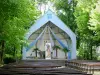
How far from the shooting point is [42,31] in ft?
129

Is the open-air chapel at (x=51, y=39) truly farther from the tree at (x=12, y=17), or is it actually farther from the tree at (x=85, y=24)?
the tree at (x=12, y=17)

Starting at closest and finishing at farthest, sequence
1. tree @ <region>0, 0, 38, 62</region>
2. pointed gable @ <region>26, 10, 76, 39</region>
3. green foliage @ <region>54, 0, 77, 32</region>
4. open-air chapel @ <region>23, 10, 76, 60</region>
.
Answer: tree @ <region>0, 0, 38, 62</region> < pointed gable @ <region>26, 10, 76, 39</region> < open-air chapel @ <region>23, 10, 76, 60</region> < green foliage @ <region>54, 0, 77, 32</region>

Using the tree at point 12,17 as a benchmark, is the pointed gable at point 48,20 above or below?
above

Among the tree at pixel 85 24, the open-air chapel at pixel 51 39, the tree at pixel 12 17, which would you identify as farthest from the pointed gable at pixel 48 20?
the tree at pixel 12 17

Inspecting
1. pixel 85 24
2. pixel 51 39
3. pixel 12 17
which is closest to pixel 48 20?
pixel 51 39

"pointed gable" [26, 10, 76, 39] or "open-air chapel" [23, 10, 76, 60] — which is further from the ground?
"pointed gable" [26, 10, 76, 39]

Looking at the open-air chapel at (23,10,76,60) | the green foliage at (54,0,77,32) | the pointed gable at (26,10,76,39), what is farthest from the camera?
the green foliage at (54,0,77,32)

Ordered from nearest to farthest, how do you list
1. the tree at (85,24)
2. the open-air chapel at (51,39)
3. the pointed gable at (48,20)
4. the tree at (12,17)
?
the tree at (12,17)
the tree at (85,24)
the pointed gable at (48,20)
the open-air chapel at (51,39)

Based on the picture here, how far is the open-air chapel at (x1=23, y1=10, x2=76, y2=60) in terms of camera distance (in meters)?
36.5

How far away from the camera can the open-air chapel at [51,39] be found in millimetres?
36531

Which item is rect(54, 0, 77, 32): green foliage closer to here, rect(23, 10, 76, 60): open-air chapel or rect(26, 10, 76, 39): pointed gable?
rect(23, 10, 76, 60): open-air chapel

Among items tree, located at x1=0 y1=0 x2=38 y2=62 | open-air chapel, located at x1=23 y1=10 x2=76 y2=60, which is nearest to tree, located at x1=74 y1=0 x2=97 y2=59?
open-air chapel, located at x1=23 y1=10 x2=76 y2=60

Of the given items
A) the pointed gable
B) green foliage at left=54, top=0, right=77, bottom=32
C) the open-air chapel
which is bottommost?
the open-air chapel

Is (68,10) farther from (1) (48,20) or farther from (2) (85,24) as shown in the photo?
(2) (85,24)
